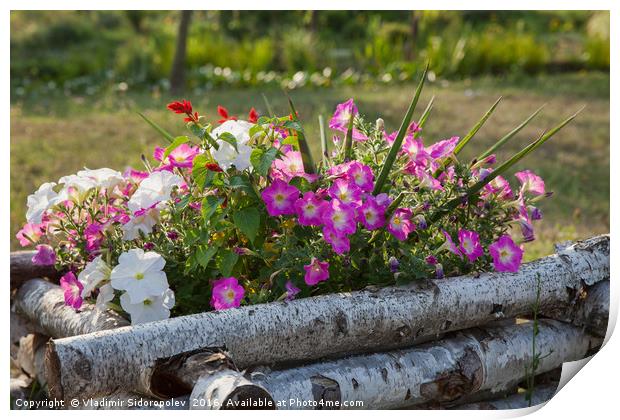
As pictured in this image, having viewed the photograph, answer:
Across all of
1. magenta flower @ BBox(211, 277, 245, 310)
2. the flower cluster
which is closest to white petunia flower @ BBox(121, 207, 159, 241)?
the flower cluster

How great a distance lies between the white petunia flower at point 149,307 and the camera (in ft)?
8.00

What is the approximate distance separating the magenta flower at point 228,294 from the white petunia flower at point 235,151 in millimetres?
334

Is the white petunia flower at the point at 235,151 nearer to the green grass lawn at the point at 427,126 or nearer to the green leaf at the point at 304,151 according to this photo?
the green leaf at the point at 304,151

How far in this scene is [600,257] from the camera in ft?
9.53

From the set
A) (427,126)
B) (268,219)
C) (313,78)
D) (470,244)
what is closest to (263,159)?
(268,219)

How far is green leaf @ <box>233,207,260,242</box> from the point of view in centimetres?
237

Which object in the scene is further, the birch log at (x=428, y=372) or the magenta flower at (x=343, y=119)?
the magenta flower at (x=343, y=119)

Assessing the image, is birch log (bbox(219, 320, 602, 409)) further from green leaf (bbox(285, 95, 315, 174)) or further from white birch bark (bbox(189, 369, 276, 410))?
green leaf (bbox(285, 95, 315, 174))

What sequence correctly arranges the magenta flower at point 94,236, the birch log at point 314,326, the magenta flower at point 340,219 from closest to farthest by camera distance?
the birch log at point 314,326
the magenta flower at point 340,219
the magenta flower at point 94,236

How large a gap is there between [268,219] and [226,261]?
21 centimetres

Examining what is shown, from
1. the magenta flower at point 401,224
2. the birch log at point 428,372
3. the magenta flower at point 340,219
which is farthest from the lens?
the magenta flower at point 401,224

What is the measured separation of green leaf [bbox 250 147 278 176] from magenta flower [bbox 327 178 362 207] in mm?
202

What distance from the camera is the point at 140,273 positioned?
2432 millimetres


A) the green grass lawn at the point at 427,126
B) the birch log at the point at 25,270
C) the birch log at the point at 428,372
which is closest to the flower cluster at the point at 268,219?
the birch log at the point at 428,372
